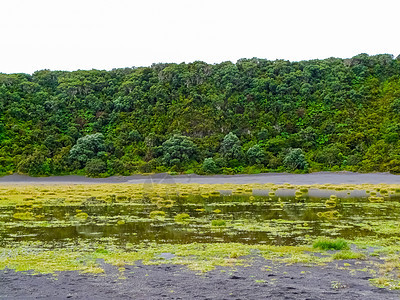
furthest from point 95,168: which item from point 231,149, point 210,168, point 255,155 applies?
point 255,155

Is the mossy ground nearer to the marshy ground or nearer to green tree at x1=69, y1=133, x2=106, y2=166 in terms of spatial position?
the marshy ground

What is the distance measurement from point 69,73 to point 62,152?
70987 millimetres

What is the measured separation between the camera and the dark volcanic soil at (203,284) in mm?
12155

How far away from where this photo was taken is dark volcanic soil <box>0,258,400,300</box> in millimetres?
12155

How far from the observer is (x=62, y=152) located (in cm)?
11788

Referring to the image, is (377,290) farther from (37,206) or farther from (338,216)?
(37,206)

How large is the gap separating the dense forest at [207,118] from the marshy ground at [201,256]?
69.7 metres

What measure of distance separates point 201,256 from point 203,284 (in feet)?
13.5

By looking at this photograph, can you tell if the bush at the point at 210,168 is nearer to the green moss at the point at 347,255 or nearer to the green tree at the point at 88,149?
the green tree at the point at 88,149

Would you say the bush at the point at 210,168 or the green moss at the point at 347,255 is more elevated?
the bush at the point at 210,168

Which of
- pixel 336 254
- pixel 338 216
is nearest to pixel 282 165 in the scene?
pixel 338 216

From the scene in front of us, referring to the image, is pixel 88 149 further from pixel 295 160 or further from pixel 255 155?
pixel 295 160

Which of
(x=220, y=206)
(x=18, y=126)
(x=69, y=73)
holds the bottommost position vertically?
(x=220, y=206)

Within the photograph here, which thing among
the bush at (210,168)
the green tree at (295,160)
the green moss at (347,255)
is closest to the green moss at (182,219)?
the green moss at (347,255)
